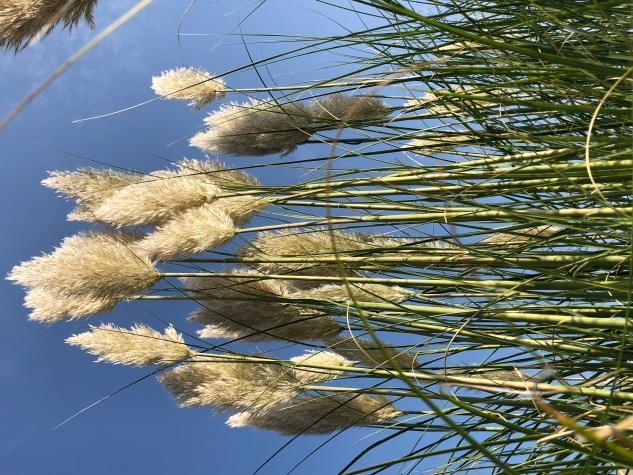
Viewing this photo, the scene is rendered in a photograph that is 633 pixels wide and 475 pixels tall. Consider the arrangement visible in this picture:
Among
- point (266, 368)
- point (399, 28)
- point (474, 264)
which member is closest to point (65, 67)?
point (399, 28)

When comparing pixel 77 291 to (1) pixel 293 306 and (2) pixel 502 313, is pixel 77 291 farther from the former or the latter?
(2) pixel 502 313

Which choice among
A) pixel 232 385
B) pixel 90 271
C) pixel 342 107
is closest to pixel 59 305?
pixel 90 271

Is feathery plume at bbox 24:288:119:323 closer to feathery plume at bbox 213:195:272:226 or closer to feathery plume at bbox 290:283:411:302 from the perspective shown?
feathery plume at bbox 213:195:272:226

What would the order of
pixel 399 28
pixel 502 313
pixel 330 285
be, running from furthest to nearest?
pixel 330 285
pixel 399 28
pixel 502 313

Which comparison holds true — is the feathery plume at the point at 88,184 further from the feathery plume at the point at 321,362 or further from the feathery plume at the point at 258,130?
the feathery plume at the point at 321,362

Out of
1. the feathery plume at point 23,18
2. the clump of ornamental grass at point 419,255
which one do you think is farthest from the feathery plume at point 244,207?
the feathery plume at point 23,18

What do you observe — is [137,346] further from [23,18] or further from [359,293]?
[23,18]

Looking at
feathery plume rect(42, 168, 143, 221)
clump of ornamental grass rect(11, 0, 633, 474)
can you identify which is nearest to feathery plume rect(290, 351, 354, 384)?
clump of ornamental grass rect(11, 0, 633, 474)

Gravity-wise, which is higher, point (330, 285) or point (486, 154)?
point (486, 154)
